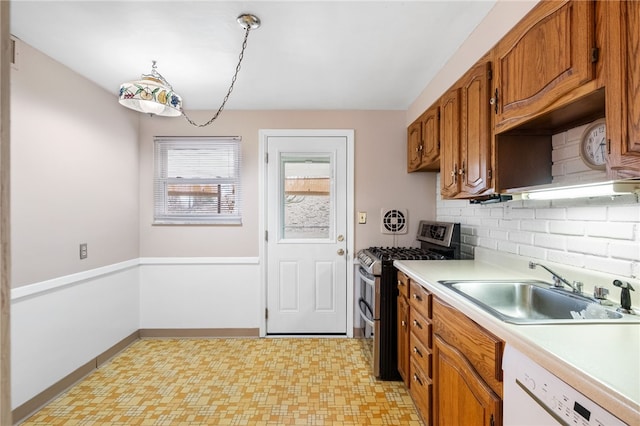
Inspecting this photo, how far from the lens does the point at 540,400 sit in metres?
0.92

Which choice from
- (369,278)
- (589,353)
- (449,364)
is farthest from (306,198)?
(589,353)

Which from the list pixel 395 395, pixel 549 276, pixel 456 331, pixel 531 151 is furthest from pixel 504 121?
pixel 395 395

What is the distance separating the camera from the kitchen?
5.71ft

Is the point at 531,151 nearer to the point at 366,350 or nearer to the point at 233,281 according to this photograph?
the point at 366,350

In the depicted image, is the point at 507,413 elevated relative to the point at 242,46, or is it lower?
lower

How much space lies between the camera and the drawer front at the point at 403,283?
2.18 meters

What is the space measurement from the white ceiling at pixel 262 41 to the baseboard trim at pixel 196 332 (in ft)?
7.55

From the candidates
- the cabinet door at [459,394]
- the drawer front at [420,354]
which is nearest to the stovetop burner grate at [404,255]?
the drawer front at [420,354]

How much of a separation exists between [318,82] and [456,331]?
6.79 feet

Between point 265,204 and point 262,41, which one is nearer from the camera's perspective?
point 262,41

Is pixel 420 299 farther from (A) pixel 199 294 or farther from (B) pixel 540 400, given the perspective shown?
(A) pixel 199 294

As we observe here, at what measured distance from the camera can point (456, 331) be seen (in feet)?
4.80

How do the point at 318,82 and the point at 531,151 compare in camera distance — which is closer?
the point at 531,151

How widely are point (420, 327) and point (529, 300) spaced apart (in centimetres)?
60
